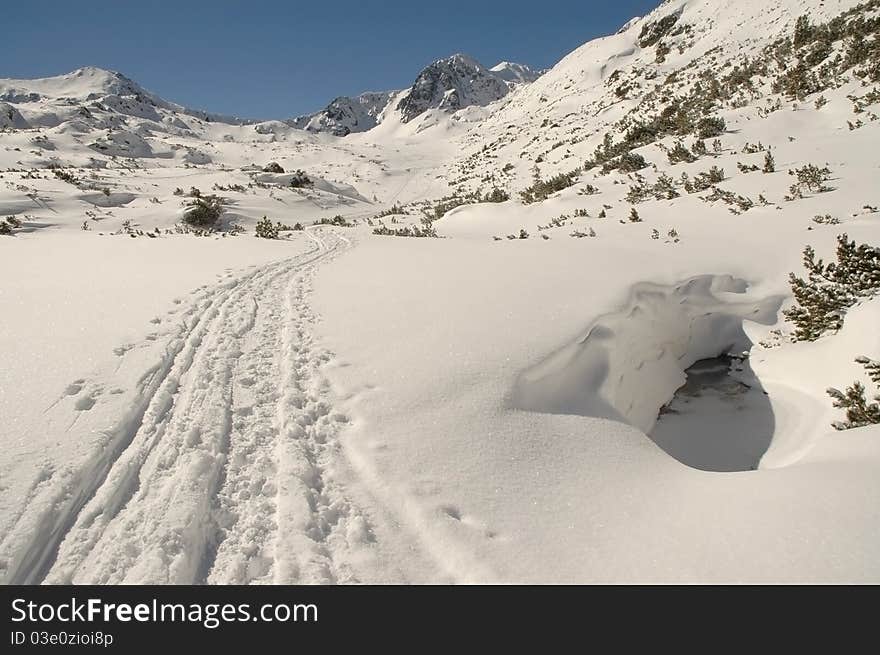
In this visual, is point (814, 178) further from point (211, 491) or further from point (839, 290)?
point (211, 491)

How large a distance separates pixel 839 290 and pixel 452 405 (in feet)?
15.1

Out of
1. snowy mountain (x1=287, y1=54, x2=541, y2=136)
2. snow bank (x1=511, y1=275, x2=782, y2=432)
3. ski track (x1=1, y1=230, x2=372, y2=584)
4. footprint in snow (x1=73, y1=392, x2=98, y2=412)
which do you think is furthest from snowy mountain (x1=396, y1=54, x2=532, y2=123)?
footprint in snow (x1=73, y1=392, x2=98, y2=412)

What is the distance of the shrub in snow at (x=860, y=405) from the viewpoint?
3.37 metres

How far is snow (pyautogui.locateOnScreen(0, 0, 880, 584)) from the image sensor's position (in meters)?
2.18

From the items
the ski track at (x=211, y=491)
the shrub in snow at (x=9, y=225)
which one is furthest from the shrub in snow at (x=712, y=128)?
the shrub in snow at (x=9, y=225)

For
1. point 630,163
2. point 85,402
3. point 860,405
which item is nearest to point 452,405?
point 85,402

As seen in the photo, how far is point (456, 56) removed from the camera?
114m

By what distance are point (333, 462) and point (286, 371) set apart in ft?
4.87

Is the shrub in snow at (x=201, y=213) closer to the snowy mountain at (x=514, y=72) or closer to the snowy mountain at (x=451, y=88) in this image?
the snowy mountain at (x=451, y=88)

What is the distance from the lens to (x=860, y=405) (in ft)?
11.4

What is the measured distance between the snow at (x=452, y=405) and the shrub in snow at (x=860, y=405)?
269 millimetres
